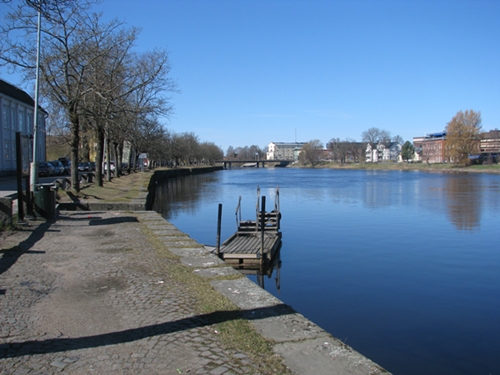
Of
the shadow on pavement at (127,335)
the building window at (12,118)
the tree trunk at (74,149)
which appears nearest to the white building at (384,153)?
the building window at (12,118)

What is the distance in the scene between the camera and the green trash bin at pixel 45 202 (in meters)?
13.3

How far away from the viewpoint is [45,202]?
530 inches

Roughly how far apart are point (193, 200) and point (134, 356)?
3302 cm

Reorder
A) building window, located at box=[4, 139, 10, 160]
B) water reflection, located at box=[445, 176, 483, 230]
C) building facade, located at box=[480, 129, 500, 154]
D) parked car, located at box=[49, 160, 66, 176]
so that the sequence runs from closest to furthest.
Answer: water reflection, located at box=[445, 176, 483, 230] < building window, located at box=[4, 139, 10, 160] < parked car, located at box=[49, 160, 66, 176] < building facade, located at box=[480, 129, 500, 154]

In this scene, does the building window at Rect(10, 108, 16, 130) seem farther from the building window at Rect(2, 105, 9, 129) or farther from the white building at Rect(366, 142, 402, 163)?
the white building at Rect(366, 142, 402, 163)

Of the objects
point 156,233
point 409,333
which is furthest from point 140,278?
point 409,333

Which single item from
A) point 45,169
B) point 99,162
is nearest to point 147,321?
point 99,162

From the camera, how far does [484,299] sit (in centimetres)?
1166

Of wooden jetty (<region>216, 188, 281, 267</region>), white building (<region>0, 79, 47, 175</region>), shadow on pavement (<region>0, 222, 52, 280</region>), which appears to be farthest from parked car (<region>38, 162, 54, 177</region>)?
shadow on pavement (<region>0, 222, 52, 280</region>)

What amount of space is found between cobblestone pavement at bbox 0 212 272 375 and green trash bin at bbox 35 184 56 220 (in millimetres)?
3761

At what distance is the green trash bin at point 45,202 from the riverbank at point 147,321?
436 centimetres

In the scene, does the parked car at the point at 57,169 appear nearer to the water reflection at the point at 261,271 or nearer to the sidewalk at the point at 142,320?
the water reflection at the point at 261,271

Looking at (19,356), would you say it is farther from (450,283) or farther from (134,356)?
(450,283)

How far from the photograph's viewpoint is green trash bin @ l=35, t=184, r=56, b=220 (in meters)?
13.3
